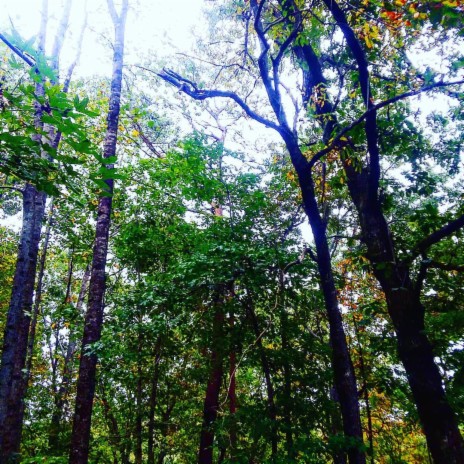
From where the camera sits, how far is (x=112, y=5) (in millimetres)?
8633

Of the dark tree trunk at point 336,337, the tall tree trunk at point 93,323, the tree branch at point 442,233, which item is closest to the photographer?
the dark tree trunk at point 336,337

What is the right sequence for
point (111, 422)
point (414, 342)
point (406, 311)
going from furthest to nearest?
1. point (111, 422)
2. point (406, 311)
3. point (414, 342)

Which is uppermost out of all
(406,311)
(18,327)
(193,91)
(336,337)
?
(193,91)

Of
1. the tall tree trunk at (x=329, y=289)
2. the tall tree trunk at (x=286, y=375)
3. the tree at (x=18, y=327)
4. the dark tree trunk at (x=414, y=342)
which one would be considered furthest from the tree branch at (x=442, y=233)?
the tree at (x=18, y=327)

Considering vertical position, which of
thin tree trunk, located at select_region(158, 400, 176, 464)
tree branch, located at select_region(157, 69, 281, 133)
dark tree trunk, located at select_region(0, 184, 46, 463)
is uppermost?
tree branch, located at select_region(157, 69, 281, 133)

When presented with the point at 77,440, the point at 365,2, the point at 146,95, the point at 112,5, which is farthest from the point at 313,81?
the point at 146,95

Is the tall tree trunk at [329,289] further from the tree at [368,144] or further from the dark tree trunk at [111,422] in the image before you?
the dark tree trunk at [111,422]

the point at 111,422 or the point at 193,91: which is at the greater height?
the point at 193,91

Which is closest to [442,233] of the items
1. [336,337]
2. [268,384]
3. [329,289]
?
[329,289]

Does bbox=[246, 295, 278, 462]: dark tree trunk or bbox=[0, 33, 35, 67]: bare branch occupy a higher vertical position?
bbox=[0, 33, 35, 67]: bare branch

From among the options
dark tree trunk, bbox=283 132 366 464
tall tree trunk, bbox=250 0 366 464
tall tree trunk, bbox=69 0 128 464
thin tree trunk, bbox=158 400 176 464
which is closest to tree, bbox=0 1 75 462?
tall tree trunk, bbox=69 0 128 464

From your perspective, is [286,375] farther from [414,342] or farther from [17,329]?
[17,329]

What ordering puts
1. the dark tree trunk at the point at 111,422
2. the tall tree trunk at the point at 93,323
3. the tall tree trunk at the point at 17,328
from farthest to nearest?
the dark tree trunk at the point at 111,422 → the tall tree trunk at the point at 17,328 → the tall tree trunk at the point at 93,323

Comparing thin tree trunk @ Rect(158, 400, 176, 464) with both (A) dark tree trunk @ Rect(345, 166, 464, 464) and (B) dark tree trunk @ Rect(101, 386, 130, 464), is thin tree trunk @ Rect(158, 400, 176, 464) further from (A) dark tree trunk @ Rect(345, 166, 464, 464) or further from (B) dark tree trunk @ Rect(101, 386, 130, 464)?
(A) dark tree trunk @ Rect(345, 166, 464, 464)
